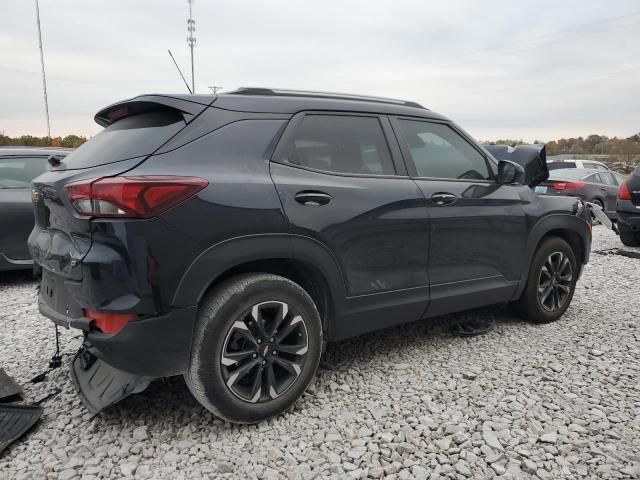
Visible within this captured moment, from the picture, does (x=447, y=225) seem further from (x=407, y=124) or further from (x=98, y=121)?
(x=98, y=121)

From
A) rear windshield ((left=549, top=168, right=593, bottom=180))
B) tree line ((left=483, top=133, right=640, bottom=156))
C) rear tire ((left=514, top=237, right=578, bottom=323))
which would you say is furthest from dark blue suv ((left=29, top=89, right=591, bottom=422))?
tree line ((left=483, top=133, right=640, bottom=156))

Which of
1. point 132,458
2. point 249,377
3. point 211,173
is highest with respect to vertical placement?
point 211,173

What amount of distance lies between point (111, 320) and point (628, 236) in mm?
8910

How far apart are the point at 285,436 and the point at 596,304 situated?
154 inches

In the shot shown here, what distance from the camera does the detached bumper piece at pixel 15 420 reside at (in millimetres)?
2445

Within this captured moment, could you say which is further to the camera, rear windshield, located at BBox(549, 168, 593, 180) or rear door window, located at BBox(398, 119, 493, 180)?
rear windshield, located at BBox(549, 168, 593, 180)

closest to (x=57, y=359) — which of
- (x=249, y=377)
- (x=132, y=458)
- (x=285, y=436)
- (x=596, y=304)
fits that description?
(x=132, y=458)

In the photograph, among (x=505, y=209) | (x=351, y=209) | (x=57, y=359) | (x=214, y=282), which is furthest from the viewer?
(x=505, y=209)

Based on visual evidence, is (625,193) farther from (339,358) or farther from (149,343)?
(149,343)

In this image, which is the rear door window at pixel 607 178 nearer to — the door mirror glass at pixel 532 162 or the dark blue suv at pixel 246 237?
the door mirror glass at pixel 532 162

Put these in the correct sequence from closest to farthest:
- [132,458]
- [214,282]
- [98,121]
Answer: [132,458], [214,282], [98,121]

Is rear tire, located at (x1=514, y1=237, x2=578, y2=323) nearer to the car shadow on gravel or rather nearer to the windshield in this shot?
the car shadow on gravel

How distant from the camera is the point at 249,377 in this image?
102 inches

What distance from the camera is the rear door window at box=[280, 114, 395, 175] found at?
281 cm
